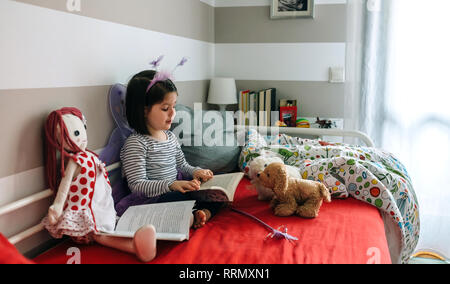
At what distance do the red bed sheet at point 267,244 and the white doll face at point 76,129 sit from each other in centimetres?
33

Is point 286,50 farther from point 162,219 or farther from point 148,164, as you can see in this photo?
point 162,219

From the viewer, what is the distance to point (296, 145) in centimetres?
207

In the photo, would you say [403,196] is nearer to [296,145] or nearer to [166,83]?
[296,145]

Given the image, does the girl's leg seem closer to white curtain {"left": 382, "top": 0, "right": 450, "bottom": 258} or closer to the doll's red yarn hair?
the doll's red yarn hair

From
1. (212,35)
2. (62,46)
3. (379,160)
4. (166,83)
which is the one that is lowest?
(379,160)

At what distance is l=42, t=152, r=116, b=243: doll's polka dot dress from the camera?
1186 mm

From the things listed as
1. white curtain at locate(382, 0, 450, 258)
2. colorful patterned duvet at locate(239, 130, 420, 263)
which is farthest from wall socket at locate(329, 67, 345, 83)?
colorful patterned duvet at locate(239, 130, 420, 263)

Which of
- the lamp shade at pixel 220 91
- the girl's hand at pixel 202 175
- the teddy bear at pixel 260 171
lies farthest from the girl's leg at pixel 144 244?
the lamp shade at pixel 220 91

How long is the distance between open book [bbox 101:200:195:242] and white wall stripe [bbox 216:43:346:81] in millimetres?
1600

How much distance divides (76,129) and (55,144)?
78 mm

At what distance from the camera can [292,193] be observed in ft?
5.06

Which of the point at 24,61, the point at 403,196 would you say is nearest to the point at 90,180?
the point at 24,61

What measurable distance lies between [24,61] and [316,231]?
1.08m

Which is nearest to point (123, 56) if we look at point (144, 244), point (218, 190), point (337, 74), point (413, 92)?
point (218, 190)
